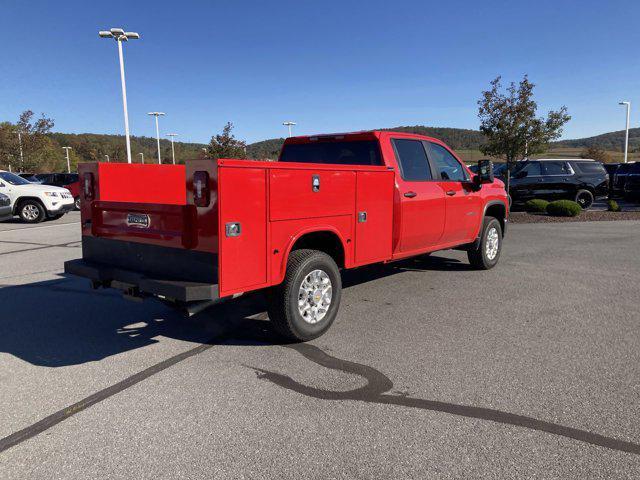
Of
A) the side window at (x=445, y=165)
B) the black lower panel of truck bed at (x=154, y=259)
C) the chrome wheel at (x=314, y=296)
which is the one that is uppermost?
the side window at (x=445, y=165)

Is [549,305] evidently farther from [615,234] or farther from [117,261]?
[615,234]

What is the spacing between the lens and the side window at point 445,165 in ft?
21.7

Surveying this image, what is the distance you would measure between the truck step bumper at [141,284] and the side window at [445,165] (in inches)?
155

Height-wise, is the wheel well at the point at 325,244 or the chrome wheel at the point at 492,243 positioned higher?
the wheel well at the point at 325,244

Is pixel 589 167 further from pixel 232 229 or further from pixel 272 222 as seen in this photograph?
pixel 232 229

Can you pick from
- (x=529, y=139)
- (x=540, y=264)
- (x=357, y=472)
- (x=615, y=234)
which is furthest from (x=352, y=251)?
(x=529, y=139)

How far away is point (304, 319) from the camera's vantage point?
454 cm

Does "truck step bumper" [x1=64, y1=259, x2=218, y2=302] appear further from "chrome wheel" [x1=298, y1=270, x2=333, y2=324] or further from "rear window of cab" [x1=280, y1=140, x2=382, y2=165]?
"rear window of cab" [x1=280, y1=140, x2=382, y2=165]

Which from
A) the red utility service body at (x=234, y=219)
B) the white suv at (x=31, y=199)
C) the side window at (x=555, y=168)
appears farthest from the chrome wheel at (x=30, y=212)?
the side window at (x=555, y=168)

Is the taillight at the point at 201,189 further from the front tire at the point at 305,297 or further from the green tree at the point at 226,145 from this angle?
the green tree at the point at 226,145

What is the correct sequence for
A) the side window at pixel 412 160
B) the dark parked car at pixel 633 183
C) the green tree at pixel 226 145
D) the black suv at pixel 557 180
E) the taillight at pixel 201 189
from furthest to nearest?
the green tree at pixel 226 145 < the dark parked car at pixel 633 183 < the black suv at pixel 557 180 < the side window at pixel 412 160 < the taillight at pixel 201 189

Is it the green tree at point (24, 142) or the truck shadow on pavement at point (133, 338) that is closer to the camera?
the truck shadow on pavement at point (133, 338)

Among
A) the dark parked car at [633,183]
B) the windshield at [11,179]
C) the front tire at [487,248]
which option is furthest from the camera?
the dark parked car at [633,183]

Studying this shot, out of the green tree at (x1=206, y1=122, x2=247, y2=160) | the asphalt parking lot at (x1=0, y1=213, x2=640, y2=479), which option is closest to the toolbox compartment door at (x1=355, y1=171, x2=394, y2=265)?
the asphalt parking lot at (x1=0, y1=213, x2=640, y2=479)
